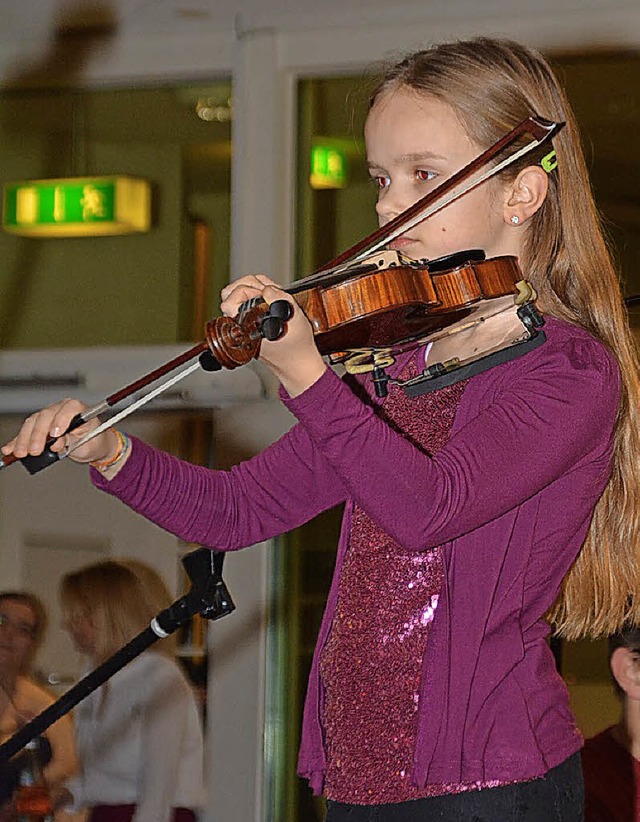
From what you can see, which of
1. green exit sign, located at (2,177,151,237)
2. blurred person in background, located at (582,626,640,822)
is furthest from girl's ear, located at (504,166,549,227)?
green exit sign, located at (2,177,151,237)

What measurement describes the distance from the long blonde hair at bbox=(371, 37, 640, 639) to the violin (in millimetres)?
50

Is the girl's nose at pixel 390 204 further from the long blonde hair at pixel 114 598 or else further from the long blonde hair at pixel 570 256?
the long blonde hair at pixel 114 598

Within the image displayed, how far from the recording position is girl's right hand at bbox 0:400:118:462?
129cm

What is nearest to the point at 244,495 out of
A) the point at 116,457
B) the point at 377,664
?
the point at 116,457

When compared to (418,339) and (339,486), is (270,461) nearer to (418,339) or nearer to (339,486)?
(339,486)

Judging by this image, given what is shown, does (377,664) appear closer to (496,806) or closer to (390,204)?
(496,806)

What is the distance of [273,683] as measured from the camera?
3246mm

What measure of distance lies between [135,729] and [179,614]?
1.59 meters

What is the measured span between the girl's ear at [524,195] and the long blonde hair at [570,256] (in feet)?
0.04

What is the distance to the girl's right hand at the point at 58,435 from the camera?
129cm

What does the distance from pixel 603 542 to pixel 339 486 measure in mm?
275

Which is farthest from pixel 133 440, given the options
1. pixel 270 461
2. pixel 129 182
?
pixel 129 182

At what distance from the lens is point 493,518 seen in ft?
3.91

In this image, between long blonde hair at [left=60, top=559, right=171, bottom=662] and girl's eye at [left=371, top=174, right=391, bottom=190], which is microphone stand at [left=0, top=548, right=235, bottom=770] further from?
long blonde hair at [left=60, top=559, right=171, bottom=662]
